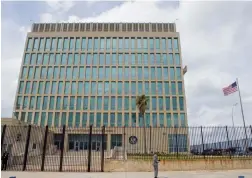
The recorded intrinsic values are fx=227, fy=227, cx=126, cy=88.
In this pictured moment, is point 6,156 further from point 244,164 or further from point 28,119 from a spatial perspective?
point 28,119

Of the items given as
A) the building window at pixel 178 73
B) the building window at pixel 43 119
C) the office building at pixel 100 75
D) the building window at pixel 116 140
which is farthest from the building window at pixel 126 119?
the building window at pixel 43 119

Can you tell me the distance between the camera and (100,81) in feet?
186

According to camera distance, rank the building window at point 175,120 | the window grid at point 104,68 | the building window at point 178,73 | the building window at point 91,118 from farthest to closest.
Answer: the building window at point 178,73 → the window grid at point 104,68 → the building window at point 91,118 → the building window at point 175,120

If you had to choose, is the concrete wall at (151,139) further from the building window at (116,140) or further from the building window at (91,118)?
the building window at (91,118)

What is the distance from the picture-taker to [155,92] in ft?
181

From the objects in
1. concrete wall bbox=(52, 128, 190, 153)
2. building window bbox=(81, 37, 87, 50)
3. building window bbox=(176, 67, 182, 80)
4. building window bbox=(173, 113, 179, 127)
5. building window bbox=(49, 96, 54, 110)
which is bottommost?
concrete wall bbox=(52, 128, 190, 153)

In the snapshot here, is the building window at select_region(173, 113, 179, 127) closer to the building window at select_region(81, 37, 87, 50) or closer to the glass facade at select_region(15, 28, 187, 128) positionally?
the glass facade at select_region(15, 28, 187, 128)

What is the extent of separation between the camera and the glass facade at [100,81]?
53.8 metres

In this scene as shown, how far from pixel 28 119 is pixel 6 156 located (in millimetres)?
37737

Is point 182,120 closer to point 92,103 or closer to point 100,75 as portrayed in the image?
point 92,103

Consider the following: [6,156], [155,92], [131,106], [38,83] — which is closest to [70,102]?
[38,83]

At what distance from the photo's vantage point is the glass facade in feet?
176

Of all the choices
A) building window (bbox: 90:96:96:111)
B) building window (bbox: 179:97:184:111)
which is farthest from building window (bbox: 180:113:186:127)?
building window (bbox: 90:96:96:111)

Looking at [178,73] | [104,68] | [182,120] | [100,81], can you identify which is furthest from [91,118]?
[178,73]
